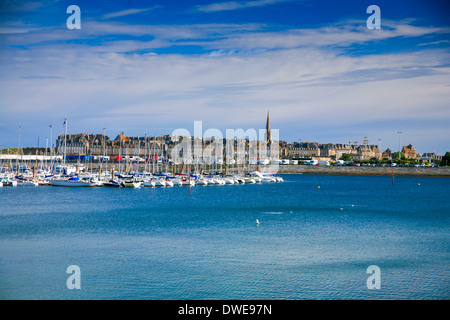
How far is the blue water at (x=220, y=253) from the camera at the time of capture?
16.6m

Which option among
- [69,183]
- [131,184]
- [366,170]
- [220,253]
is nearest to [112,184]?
[131,184]

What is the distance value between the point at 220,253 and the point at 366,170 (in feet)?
360

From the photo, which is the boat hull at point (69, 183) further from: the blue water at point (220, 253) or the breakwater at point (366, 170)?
the breakwater at point (366, 170)

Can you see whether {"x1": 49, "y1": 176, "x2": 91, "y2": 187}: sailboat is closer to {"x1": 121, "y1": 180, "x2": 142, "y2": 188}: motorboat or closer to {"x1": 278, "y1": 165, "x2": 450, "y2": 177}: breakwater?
{"x1": 121, "y1": 180, "x2": 142, "y2": 188}: motorboat

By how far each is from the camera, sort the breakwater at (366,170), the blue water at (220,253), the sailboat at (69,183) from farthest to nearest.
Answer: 1. the breakwater at (366,170)
2. the sailboat at (69,183)
3. the blue water at (220,253)

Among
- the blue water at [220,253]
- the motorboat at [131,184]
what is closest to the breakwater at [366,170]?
the motorboat at [131,184]

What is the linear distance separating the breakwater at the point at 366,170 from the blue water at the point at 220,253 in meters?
80.7

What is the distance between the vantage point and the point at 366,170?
12531 centimetres

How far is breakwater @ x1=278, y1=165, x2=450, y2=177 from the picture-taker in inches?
4508

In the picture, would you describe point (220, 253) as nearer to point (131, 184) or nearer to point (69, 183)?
point (131, 184)

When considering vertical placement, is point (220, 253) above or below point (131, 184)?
below
